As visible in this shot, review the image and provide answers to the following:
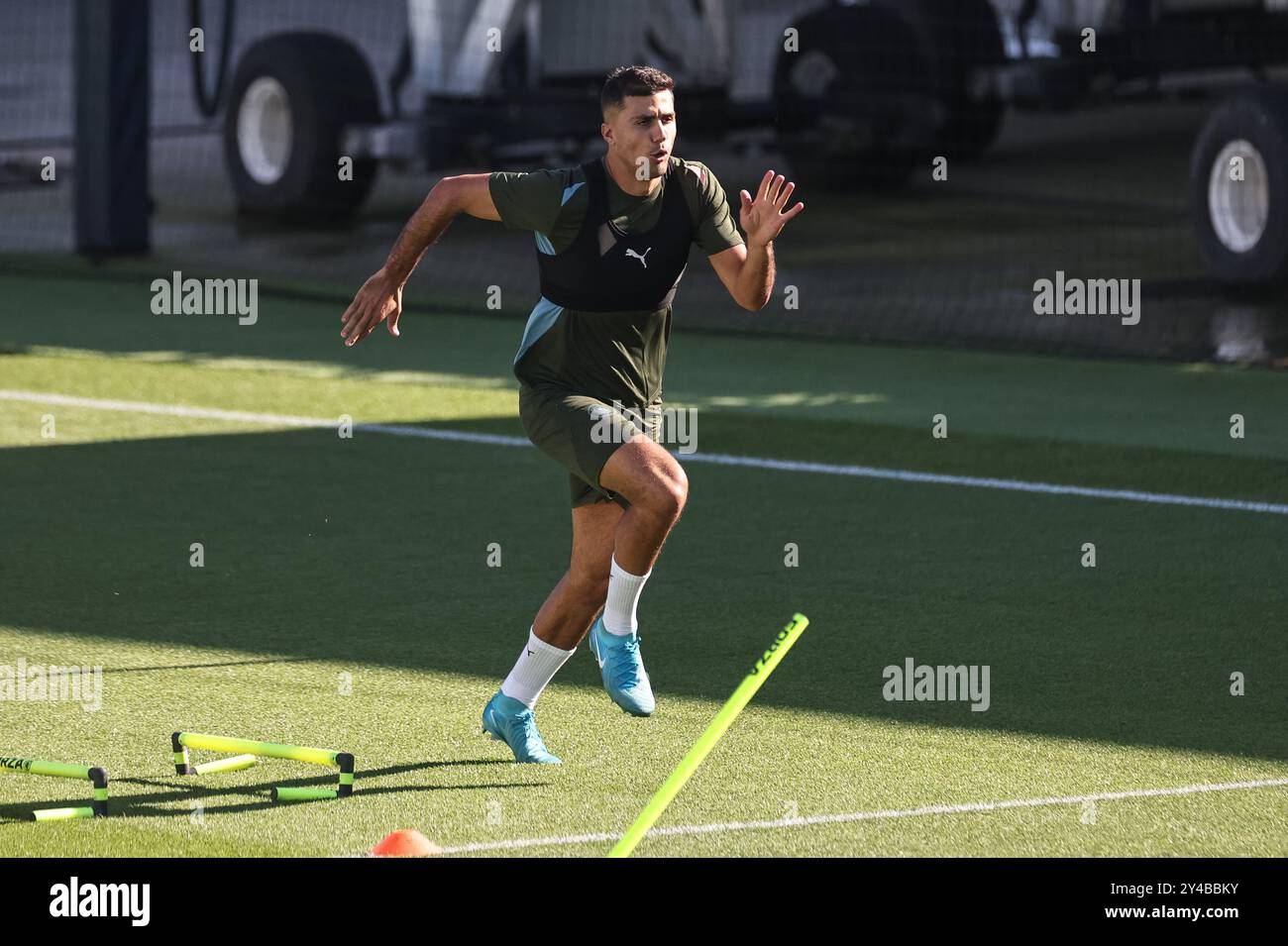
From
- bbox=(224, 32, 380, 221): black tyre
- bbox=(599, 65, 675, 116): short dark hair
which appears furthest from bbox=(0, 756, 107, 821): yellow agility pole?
bbox=(224, 32, 380, 221): black tyre

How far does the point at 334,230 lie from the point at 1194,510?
12.7 meters

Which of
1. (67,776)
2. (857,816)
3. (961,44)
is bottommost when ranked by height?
(857,816)

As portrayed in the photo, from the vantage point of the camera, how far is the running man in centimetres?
693

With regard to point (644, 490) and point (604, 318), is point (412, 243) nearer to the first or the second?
point (604, 318)

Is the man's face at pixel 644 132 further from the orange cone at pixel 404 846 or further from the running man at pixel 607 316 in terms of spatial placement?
the orange cone at pixel 404 846

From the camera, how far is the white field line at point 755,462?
11648 mm

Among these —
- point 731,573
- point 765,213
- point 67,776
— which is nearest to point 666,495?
point 765,213

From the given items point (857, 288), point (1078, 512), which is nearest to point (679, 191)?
point (1078, 512)

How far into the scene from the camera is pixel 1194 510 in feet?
37.3

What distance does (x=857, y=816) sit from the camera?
6652mm

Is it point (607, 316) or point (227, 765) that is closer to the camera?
point (227, 765)

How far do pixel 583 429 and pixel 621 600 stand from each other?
53cm

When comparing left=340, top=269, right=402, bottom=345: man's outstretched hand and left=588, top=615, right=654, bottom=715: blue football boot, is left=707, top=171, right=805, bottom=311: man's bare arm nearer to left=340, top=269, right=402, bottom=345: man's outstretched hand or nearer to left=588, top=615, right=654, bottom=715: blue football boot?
left=340, top=269, right=402, bottom=345: man's outstretched hand
